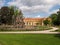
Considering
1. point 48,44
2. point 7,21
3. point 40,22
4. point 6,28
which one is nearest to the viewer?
point 48,44

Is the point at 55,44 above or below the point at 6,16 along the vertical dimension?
below

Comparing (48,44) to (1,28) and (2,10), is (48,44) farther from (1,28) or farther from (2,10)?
(2,10)

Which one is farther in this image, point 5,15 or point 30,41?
point 5,15

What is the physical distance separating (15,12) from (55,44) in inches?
2317

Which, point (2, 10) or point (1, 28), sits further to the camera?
point (2, 10)

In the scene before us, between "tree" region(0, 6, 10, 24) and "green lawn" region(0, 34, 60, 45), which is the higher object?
"tree" region(0, 6, 10, 24)

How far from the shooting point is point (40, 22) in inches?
5037

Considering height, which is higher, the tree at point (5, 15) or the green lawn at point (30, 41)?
the tree at point (5, 15)

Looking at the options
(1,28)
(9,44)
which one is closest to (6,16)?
(1,28)

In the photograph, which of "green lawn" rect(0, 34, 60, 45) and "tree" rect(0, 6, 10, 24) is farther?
"tree" rect(0, 6, 10, 24)

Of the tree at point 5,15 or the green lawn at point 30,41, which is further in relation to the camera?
the tree at point 5,15

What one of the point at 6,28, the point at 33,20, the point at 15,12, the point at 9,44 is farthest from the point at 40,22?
the point at 9,44

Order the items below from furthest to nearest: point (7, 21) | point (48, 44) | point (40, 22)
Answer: point (40, 22), point (7, 21), point (48, 44)

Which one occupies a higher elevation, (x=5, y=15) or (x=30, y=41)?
(x=5, y=15)
